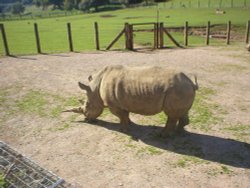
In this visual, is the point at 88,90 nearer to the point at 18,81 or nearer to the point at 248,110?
the point at 248,110

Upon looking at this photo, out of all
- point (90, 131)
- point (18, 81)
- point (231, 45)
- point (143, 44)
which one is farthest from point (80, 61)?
point (231, 45)

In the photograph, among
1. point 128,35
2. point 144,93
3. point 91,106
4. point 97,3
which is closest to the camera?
point 144,93

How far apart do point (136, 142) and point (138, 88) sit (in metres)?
1.19

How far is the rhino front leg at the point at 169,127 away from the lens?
21.8 ft

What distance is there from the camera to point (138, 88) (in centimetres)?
655

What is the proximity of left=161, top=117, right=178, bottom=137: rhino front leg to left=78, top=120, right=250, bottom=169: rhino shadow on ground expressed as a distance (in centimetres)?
11

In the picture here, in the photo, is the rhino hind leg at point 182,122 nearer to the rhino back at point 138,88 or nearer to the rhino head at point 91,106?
the rhino back at point 138,88

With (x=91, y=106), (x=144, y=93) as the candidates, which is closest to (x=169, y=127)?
(x=144, y=93)

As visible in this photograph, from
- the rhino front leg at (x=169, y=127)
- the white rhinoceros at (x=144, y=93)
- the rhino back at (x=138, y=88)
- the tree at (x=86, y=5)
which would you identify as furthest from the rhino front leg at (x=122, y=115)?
the tree at (x=86, y=5)

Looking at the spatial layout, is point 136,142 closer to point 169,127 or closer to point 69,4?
point 169,127

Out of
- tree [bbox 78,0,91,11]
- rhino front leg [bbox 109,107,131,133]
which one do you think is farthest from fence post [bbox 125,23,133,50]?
tree [bbox 78,0,91,11]

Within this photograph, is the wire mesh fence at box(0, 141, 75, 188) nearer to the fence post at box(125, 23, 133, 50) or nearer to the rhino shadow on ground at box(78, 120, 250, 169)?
the rhino shadow on ground at box(78, 120, 250, 169)

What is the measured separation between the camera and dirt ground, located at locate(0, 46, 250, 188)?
17.9ft

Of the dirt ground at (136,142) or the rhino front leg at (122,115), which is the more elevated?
the rhino front leg at (122,115)
